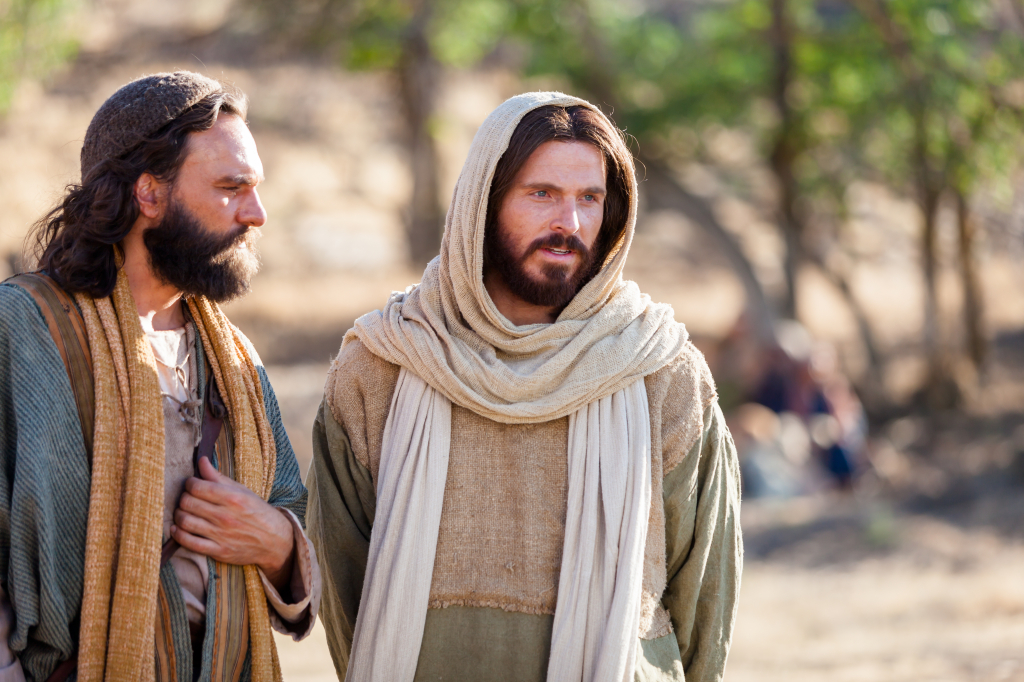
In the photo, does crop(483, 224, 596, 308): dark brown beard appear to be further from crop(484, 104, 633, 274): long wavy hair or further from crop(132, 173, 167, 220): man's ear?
crop(132, 173, 167, 220): man's ear

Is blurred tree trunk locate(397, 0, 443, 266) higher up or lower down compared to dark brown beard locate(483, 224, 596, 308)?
higher up

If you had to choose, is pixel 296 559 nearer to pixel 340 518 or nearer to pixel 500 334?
pixel 340 518

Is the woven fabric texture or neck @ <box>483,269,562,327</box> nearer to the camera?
the woven fabric texture

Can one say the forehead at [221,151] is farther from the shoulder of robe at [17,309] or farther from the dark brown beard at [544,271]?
the dark brown beard at [544,271]

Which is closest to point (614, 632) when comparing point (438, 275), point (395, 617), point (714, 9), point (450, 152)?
Result: point (395, 617)

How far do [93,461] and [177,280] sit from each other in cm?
44

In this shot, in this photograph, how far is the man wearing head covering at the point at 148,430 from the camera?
7.09 ft

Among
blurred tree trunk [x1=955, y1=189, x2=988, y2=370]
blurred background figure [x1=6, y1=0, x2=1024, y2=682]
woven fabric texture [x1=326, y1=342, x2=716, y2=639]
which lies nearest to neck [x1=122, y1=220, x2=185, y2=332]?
woven fabric texture [x1=326, y1=342, x2=716, y2=639]

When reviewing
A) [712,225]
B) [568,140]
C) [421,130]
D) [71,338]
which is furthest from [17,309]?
[421,130]

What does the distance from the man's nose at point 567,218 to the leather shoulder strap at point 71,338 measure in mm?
1111

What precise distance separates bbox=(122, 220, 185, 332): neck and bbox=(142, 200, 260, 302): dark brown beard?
0.02 m

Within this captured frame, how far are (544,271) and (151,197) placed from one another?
931 mm

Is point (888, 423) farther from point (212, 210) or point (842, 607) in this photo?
point (212, 210)

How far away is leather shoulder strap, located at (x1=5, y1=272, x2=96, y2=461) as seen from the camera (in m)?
2.24
